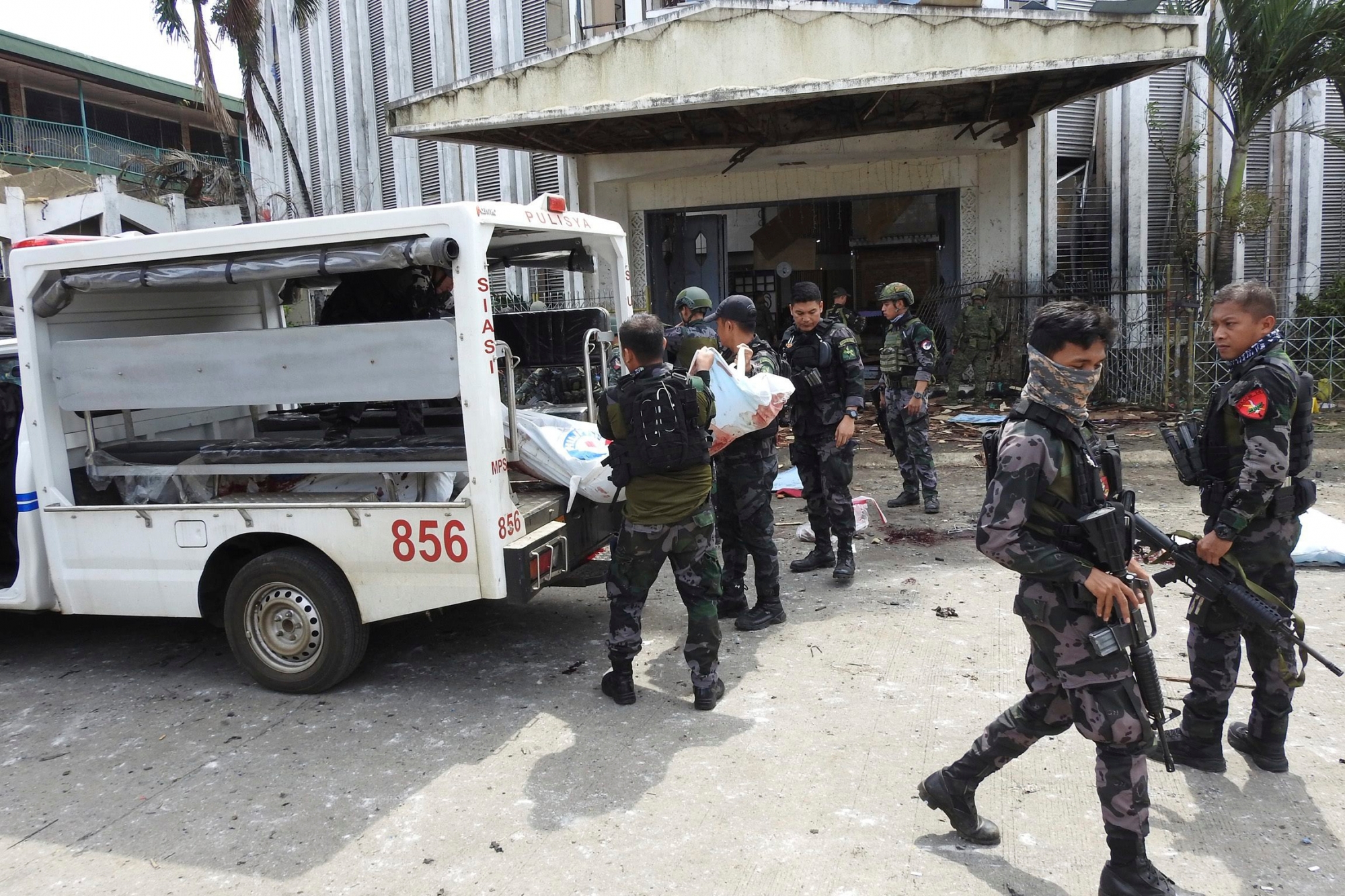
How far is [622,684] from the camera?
4465 mm

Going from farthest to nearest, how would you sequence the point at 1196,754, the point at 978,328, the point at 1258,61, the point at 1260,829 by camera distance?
the point at 978,328 → the point at 1258,61 → the point at 1196,754 → the point at 1260,829

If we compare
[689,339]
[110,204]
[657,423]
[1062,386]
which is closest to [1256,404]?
[1062,386]

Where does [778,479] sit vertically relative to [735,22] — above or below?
below

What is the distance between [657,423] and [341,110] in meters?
17.0

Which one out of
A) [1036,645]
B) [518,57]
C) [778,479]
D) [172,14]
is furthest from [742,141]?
[1036,645]

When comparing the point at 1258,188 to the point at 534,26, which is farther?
the point at 534,26

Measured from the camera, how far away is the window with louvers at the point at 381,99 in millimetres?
17578

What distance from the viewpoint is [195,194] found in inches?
786

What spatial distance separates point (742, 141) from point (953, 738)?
36.7 ft

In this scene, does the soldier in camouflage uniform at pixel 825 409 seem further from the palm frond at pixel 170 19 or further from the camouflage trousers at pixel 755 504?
the palm frond at pixel 170 19

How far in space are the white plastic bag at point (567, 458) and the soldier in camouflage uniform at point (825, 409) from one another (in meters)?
1.67

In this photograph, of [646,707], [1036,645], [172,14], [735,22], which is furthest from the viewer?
[172,14]

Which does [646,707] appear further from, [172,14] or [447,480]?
[172,14]

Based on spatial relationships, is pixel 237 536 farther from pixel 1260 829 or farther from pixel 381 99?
pixel 381 99
